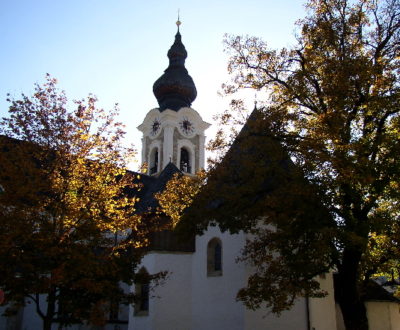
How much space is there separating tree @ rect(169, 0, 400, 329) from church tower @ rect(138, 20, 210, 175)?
26.6 m

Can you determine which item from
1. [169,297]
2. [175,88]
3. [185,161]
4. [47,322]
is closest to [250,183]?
[47,322]

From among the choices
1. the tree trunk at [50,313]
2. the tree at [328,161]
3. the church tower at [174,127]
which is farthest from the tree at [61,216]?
the church tower at [174,127]

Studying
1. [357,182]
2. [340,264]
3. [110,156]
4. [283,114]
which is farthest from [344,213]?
[110,156]

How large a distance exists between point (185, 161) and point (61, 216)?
1189 inches

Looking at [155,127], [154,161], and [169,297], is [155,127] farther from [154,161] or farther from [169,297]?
[169,297]

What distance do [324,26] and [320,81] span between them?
165 cm

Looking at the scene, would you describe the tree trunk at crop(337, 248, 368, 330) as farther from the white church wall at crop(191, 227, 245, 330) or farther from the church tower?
the church tower

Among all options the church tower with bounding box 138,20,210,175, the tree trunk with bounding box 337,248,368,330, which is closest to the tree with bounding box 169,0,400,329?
the tree trunk with bounding box 337,248,368,330

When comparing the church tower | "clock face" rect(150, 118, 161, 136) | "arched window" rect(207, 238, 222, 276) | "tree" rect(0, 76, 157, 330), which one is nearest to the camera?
"tree" rect(0, 76, 157, 330)

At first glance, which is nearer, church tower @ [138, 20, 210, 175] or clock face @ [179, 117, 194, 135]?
church tower @ [138, 20, 210, 175]

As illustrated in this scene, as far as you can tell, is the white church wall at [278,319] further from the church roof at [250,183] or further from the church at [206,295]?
the church roof at [250,183]

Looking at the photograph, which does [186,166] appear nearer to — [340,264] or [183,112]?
[183,112]

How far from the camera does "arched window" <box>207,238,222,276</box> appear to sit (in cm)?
1977

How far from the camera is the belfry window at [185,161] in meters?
41.4
